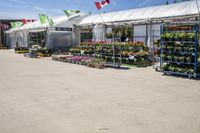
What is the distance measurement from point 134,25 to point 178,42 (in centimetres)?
868

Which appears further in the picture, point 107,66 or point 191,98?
point 107,66

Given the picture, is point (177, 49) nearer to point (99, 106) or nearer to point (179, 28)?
point (179, 28)

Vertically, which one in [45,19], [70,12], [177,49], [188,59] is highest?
[70,12]

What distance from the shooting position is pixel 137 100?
285 inches

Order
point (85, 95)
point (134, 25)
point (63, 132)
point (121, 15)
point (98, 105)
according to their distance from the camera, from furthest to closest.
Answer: point (121, 15) → point (134, 25) → point (85, 95) → point (98, 105) → point (63, 132)

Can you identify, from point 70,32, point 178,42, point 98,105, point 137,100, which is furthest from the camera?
point 70,32

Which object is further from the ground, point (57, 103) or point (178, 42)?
point (178, 42)

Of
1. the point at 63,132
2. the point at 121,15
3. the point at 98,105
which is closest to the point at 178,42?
the point at 98,105

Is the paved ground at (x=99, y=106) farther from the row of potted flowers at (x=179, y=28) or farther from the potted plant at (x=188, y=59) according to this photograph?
the row of potted flowers at (x=179, y=28)

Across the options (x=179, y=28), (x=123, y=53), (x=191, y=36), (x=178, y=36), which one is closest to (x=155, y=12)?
(x=123, y=53)

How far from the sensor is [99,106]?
658 cm

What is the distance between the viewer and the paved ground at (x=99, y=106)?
5.11m

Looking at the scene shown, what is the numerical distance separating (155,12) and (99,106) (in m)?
14.0

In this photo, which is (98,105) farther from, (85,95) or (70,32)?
(70,32)
